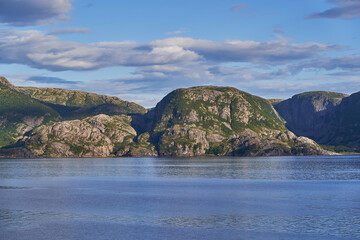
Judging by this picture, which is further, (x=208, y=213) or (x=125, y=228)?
(x=208, y=213)

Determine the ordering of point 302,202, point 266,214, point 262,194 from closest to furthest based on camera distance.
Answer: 1. point 266,214
2. point 302,202
3. point 262,194

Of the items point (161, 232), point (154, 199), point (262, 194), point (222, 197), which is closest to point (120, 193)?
point (154, 199)

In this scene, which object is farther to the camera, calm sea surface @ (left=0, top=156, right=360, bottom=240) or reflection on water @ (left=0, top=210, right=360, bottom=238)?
reflection on water @ (left=0, top=210, right=360, bottom=238)

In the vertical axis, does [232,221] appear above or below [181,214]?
above

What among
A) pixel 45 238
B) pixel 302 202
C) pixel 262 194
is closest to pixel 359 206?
pixel 302 202

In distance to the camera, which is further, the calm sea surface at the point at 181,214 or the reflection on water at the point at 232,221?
the reflection on water at the point at 232,221

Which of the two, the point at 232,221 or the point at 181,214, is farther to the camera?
the point at 181,214

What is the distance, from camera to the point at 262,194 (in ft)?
406

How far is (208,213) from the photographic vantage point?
294ft

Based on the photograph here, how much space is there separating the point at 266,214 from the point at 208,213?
1162 cm

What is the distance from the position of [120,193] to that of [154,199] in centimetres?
1846

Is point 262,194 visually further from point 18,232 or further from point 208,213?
point 18,232

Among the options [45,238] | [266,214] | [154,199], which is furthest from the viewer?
[154,199]

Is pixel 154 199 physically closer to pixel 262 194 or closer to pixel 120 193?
pixel 120 193
